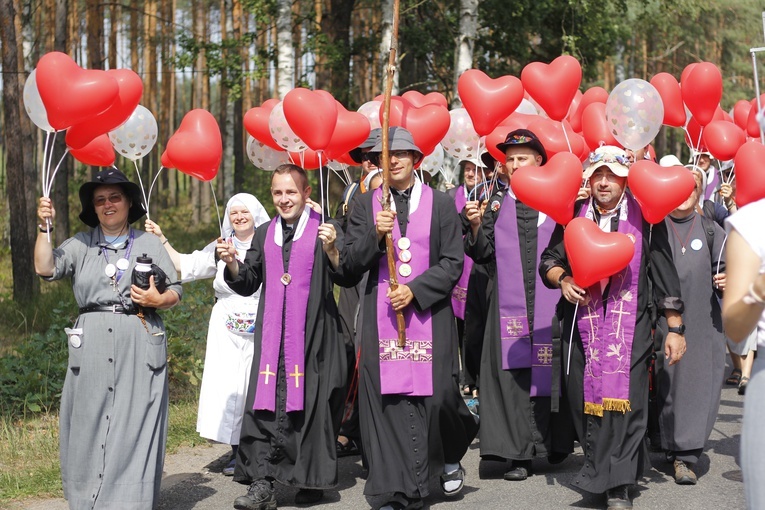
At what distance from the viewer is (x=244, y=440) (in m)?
6.21

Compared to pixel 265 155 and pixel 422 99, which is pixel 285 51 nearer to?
pixel 422 99

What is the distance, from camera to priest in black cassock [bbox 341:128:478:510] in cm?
596

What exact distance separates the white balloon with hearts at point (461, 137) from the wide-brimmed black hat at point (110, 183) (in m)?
2.96

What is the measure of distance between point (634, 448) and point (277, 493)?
2159 mm

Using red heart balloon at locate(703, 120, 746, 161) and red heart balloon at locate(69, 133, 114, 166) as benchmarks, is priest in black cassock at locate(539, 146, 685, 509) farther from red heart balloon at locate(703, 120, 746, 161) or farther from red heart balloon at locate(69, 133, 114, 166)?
red heart balloon at locate(703, 120, 746, 161)

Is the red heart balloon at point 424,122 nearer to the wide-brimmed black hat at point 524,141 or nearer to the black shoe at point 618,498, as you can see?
the wide-brimmed black hat at point 524,141

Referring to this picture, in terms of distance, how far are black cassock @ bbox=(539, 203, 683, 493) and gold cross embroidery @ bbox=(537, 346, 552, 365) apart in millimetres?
462

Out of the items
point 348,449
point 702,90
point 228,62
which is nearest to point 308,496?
point 348,449

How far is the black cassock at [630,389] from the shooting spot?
600 cm

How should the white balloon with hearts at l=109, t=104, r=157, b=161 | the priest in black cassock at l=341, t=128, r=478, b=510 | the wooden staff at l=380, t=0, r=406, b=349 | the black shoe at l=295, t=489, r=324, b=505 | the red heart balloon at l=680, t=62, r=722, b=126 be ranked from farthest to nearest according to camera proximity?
the red heart balloon at l=680, t=62, r=722, b=126, the white balloon with hearts at l=109, t=104, r=157, b=161, the black shoe at l=295, t=489, r=324, b=505, the priest in black cassock at l=341, t=128, r=478, b=510, the wooden staff at l=380, t=0, r=406, b=349

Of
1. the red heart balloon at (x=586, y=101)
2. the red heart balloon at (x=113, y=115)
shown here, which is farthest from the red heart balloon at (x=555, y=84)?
the red heart balloon at (x=113, y=115)

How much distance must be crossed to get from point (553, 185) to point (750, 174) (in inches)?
44.3

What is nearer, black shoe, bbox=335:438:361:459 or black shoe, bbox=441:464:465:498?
black shoe, bbox=441:464:465:498

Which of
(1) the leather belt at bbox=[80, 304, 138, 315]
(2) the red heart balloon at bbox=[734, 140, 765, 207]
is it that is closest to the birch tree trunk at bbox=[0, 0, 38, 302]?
(1) the leather belt at bbox=[80, 304, 138, 315]
